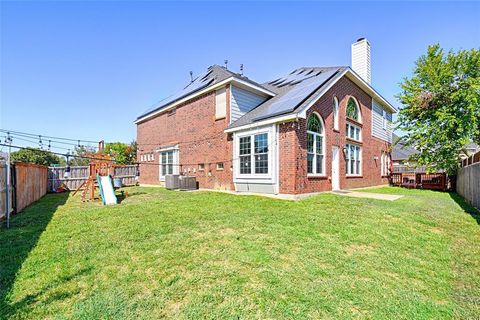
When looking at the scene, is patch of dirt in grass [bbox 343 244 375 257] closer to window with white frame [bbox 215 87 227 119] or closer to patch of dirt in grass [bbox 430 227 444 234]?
patch of dirt in grass [bbox 430 227 444 234]

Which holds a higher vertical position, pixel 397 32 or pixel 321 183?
pixel 397 32

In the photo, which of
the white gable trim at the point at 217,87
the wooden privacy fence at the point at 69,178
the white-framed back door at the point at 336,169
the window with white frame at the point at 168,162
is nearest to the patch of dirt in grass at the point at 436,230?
the white-framed back door at the point at 336,169

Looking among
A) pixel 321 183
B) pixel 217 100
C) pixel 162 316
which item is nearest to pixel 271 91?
pixel 217 100

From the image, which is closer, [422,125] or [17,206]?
[17,206]

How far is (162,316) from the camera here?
107 inches

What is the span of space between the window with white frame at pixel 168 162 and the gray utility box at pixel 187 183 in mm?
2225

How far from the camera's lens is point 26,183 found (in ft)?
32.1

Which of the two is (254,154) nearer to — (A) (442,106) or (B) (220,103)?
(B) (220,103)

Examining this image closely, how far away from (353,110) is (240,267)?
14.1 meters

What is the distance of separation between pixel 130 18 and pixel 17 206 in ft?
25.6

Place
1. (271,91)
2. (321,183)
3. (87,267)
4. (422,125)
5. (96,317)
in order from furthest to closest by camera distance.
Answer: (422,125) < (271,91) < (321,183) < (87,267) < (96,317)

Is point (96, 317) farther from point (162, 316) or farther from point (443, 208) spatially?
point (443, 208)

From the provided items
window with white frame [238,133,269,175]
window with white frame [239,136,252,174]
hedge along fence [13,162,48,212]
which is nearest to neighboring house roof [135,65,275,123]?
window with white frame [239,136,252,174]

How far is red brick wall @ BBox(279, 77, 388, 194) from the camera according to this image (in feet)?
32.5
